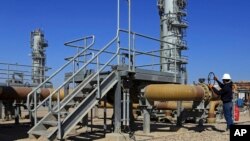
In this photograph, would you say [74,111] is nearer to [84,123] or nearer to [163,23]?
[84,123]

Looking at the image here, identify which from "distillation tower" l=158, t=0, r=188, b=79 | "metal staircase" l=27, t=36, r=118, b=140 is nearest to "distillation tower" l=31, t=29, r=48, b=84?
"distillation tower" l=158, t=0, r=188, b=79

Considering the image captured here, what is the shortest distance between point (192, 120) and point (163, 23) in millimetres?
18290

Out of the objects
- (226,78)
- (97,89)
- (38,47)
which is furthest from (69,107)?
(38,47)

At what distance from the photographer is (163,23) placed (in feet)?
116

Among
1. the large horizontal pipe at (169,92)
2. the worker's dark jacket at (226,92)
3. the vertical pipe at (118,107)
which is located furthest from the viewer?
the worker's dark jacket at (226,92)

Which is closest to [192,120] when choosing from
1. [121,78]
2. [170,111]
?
[170,111]

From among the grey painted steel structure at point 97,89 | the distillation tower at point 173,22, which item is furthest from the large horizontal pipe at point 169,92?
the distillation tower at point 173,22

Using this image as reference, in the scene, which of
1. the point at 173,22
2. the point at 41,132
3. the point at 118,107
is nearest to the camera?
the point at 41,132

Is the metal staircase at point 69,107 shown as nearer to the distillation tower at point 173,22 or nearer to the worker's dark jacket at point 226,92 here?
the worker's dark jacket at point 226,92

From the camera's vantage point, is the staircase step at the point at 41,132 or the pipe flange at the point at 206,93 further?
the pipe flange at the point at 206,93

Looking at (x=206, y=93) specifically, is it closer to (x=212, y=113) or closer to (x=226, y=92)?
(x=226, y=92)

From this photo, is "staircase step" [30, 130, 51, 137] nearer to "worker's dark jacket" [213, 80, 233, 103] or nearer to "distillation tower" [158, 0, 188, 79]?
"worker's dark jacket" [213, 80, 233, 103]

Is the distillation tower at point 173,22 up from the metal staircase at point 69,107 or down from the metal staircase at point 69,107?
up

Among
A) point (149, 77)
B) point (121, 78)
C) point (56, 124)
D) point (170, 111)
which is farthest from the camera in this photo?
point (170, 111)
